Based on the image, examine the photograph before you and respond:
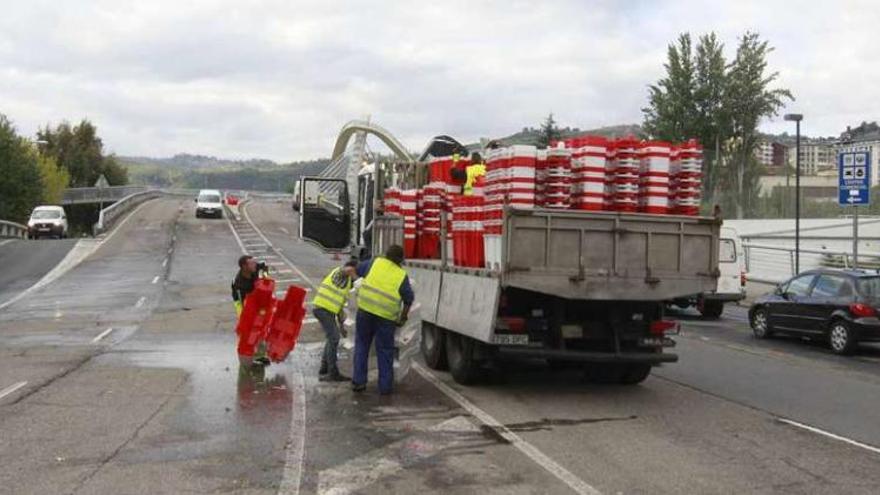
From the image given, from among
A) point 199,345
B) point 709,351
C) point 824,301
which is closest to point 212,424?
point 199,345

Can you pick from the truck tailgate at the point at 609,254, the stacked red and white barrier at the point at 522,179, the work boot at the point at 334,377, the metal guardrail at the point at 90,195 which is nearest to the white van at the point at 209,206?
the metal guardrail at the point at 90,195

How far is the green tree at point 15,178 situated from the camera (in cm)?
5781

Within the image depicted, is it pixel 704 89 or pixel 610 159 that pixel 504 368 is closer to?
pixel 610 159

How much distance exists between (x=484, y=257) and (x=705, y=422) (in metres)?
2.88

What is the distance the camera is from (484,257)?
33.0 feet

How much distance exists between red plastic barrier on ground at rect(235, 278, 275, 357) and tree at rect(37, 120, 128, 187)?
3565 inches

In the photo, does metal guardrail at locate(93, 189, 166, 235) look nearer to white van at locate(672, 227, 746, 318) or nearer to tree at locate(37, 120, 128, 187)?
tree at locate(37, 120, 128, 187)

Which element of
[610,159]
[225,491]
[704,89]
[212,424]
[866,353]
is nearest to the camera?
[225,491]

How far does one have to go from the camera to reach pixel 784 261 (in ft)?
106

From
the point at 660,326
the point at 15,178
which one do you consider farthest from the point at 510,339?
the point at 15,178

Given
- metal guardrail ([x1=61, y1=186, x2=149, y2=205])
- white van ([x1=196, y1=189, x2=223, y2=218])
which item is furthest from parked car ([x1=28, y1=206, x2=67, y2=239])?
metal guardrail ([x1=61, y1=186, x2=149, y2=205])

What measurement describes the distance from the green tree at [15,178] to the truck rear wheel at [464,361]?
54.0m

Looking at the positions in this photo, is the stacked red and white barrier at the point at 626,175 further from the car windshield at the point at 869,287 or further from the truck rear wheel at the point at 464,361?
the car windshield at the point at 869,287

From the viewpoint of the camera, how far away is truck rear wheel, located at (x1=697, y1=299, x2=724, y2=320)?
21312 millimetres
